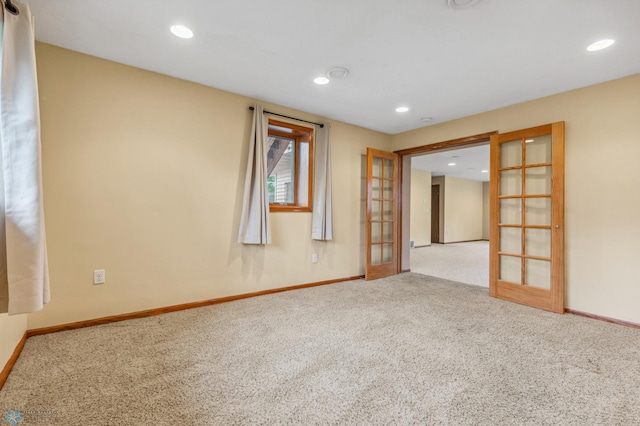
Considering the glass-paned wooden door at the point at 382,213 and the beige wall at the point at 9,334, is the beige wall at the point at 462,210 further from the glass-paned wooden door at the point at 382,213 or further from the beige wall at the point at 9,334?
the beige wall at the point at 9,334

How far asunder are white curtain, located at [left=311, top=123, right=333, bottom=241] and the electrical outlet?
2.26 m

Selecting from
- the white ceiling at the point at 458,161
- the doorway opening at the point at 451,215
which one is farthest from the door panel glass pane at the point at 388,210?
the white ceiling at the point at 458,161

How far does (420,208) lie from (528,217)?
537cm

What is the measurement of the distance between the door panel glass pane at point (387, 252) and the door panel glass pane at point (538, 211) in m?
1.92

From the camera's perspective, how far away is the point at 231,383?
1.64m

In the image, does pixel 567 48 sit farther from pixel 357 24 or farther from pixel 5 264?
pixel 5 264

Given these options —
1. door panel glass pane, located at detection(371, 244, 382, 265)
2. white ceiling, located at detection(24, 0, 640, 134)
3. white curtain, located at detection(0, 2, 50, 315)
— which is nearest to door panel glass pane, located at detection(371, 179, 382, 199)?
door panel glass pane, located at detection(371, 244, 382, 265)

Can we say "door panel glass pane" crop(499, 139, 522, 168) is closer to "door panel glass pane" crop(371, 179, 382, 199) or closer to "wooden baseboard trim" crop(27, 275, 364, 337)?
"door panel glass pane" crop(371, 179, 382, 199)

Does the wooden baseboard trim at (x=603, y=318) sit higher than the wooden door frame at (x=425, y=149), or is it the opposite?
the wooden door frame at (x=425, y=149)

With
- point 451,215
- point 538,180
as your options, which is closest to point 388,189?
point 538,180

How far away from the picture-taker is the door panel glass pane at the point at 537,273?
10.1 ft

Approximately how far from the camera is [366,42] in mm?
2180

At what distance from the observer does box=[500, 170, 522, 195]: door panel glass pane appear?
333cm

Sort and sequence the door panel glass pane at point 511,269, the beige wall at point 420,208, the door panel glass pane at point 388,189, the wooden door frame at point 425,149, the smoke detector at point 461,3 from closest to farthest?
the smoke detector at point 461,3
the door panel glass pane at point 511,269
the wooden door frame at point 425,149
the door panel glass pane at point 388,189
the beige wall at point 420,208
